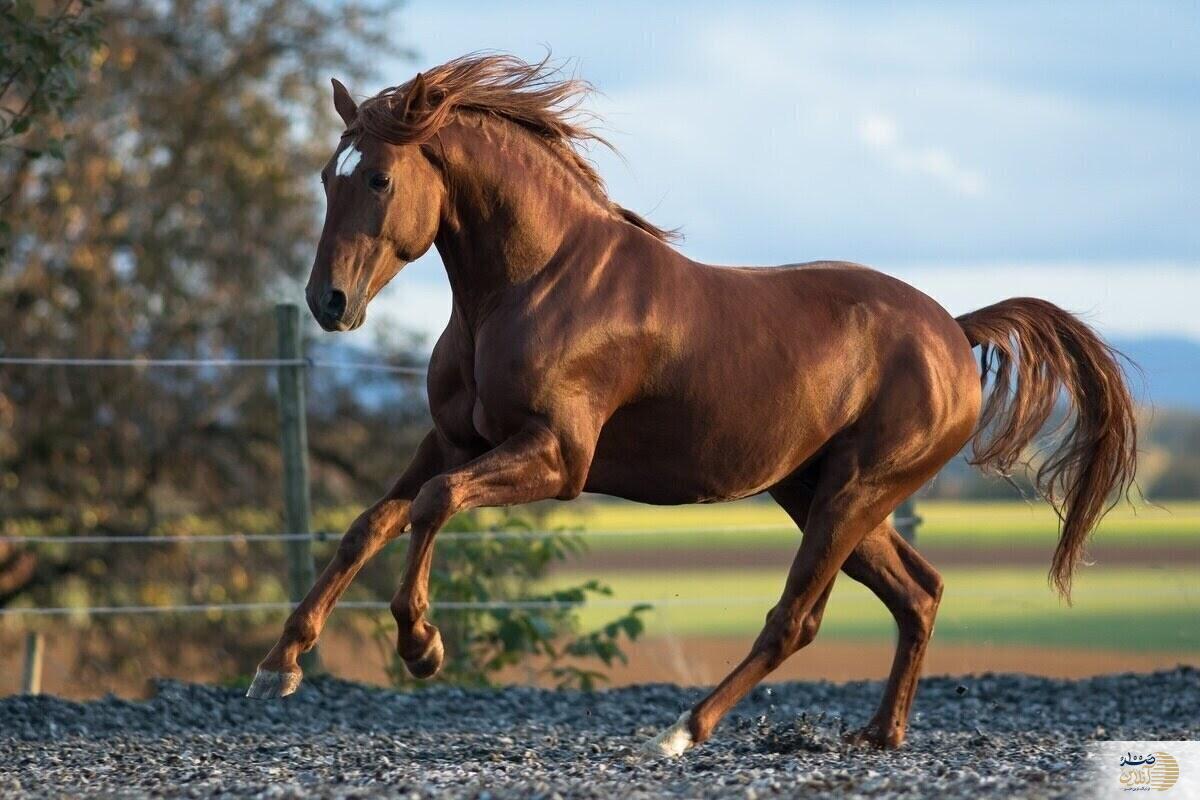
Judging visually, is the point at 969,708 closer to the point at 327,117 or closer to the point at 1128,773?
the point at 1128,773

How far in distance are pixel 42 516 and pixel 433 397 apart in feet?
23.7

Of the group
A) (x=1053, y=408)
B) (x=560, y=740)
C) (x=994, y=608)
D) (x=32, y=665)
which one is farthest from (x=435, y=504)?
(x=994, y=608)

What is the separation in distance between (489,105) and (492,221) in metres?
0.41

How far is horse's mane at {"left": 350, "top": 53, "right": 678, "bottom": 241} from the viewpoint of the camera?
469 cm

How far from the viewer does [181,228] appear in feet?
38.2

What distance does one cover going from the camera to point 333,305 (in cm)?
451

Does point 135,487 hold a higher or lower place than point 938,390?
lower

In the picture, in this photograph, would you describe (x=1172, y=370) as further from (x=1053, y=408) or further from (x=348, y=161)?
(x=348, y=161)

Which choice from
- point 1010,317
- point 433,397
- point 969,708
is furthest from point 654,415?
point 969,708

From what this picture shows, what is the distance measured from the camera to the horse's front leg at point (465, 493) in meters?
4.53

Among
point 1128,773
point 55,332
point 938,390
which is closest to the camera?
point 1128,773

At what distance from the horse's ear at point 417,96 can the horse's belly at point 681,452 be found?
1.13 meters

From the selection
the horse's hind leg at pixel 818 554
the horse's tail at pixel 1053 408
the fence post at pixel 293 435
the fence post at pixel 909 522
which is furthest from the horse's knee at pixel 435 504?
the fence post at pixel 909 522

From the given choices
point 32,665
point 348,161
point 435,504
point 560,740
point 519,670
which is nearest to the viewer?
point 435,504
